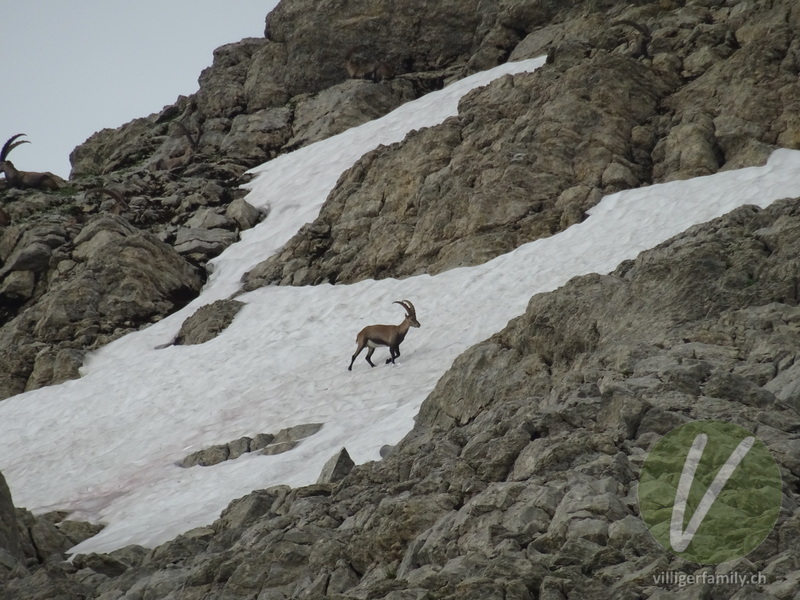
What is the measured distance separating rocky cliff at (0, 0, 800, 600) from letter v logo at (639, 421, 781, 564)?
150mm

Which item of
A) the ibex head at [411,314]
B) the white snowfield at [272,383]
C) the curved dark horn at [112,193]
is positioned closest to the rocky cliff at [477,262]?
the curved dark horn at [112,193]

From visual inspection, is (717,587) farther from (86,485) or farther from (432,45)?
(432,45)

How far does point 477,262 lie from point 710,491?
57.9 ft

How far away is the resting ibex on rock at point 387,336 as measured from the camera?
21828mm

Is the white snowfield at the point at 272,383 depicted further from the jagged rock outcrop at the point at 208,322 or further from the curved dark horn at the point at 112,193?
the curved dark horn at the point at 112,193

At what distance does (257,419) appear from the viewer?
792 inches

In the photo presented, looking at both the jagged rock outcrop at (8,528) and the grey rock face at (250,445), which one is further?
the grey rock face at (250,445)

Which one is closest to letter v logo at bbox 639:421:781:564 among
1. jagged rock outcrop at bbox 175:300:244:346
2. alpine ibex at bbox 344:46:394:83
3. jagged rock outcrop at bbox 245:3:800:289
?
jagged rock outcrop at bbox 245:3:800:289

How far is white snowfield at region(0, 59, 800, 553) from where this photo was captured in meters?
16.7

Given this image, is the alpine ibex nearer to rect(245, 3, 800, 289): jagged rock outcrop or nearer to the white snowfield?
rect(245, 3, 800, 289): jagged rock outcrop

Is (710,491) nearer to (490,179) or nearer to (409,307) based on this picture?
(409,307)

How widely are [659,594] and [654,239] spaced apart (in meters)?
16.7

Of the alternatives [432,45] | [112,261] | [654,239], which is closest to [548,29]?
[432,45]

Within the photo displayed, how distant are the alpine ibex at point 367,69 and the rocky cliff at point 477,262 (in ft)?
1.76
